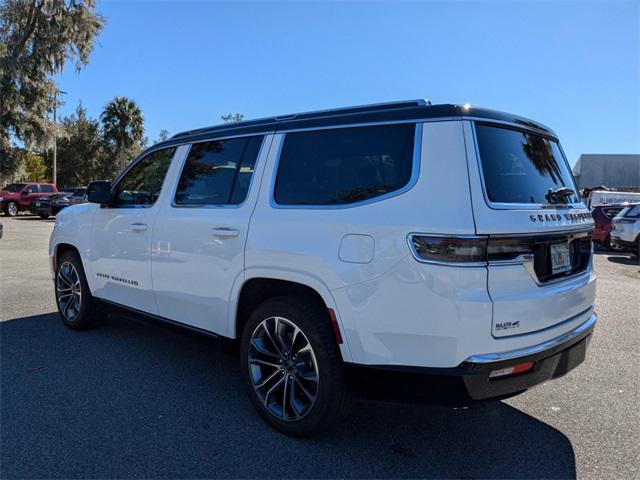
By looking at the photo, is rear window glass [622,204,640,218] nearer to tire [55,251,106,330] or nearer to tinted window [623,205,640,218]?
tinted window [623,205,640,218]

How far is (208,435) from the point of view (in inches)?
124

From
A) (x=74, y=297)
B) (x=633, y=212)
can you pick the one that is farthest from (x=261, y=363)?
(x=633, y=212)

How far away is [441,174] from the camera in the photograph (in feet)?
8.50

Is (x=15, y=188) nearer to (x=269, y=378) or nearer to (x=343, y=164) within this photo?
(x=269, y=378)

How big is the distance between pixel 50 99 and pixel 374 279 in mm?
28599

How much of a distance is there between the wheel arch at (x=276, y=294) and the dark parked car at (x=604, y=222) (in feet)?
50.3

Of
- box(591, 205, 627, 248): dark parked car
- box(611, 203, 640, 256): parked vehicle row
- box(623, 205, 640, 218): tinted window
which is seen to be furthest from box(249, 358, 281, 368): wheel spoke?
box(591, 205, 627, 248): dark parked car

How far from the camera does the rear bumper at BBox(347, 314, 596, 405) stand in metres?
2.48

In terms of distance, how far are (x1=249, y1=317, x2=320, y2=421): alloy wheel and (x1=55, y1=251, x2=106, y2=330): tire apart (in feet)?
8.13

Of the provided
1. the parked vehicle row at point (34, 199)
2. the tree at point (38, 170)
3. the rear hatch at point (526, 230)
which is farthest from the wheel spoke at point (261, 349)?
the tree at point (38, 170)

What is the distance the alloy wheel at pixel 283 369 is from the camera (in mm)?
3043

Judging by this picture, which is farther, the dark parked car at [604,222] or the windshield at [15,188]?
the windshield at [15,188]

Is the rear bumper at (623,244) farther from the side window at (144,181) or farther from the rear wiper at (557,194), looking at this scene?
the side window at (144,181)

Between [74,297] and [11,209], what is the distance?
2469cm
